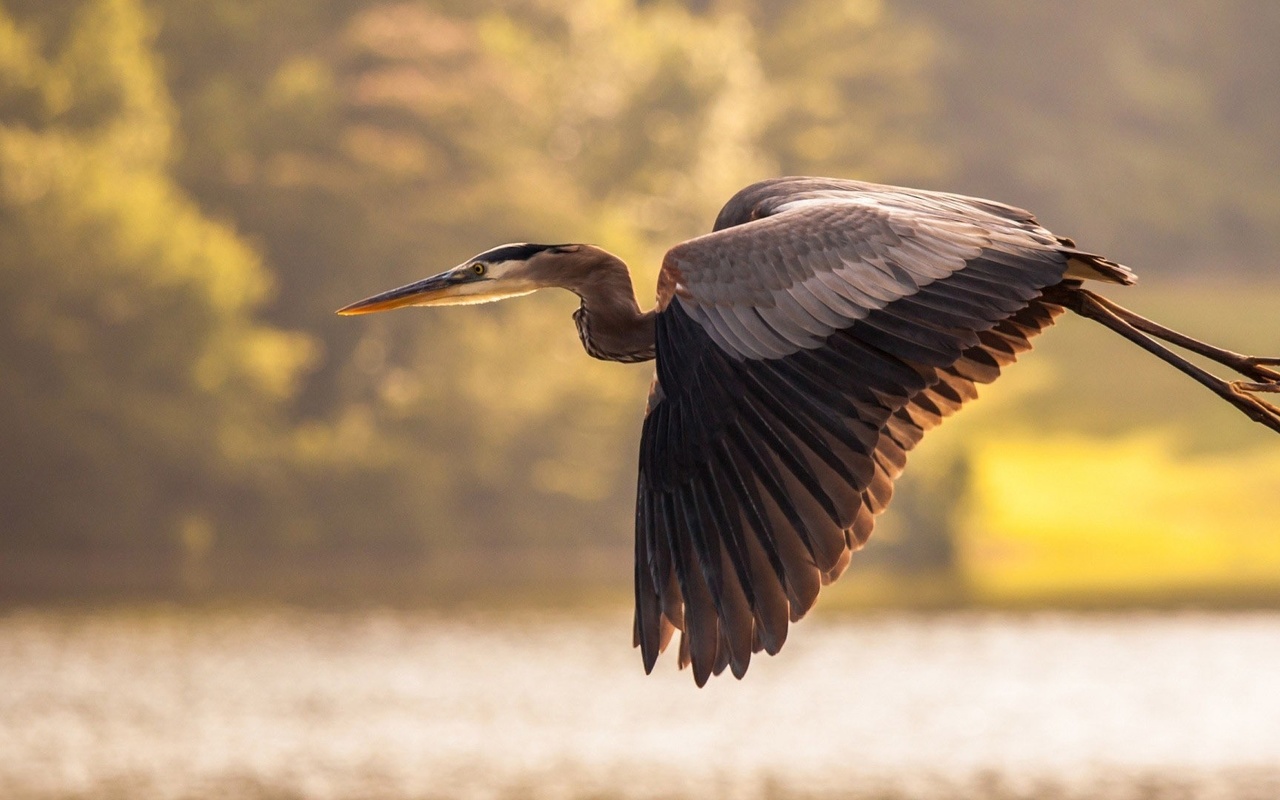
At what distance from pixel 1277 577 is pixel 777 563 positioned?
3147 centimetres

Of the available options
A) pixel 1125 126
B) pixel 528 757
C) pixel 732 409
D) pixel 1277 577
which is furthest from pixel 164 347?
pixel 1125 126

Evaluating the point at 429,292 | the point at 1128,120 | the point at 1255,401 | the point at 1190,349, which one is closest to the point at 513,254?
the point at 429,292

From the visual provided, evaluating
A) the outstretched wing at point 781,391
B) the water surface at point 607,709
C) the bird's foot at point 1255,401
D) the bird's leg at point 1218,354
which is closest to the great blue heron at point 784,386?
the outstretched wing at point 781,391

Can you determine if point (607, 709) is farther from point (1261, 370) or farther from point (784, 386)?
point (784, 386)

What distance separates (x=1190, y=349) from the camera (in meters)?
Answer: 5.18

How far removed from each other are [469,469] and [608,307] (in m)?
29.1

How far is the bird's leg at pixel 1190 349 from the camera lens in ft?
17.3

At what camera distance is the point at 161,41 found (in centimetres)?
3922

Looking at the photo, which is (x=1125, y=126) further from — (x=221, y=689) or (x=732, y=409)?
(x=732, y=409)

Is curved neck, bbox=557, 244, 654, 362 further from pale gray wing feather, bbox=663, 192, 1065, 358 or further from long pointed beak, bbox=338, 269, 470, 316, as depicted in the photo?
pale gray wing feather, bbox=663, 192, 1065, 358

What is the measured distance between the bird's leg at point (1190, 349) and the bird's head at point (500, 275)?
1.27 meters

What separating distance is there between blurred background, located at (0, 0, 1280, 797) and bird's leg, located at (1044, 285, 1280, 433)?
1232 centimetres

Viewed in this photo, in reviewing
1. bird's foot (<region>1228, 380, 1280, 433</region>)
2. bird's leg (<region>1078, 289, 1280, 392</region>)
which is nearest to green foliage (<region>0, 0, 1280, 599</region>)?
bird's leg (<region>1078, 289, 1280, 392</region>)

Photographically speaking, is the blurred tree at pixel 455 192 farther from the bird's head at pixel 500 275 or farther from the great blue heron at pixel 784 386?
the great blue heron at pixel 784 386
